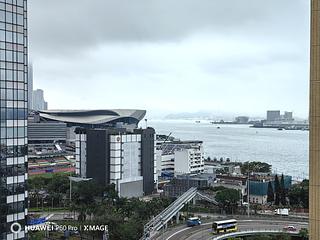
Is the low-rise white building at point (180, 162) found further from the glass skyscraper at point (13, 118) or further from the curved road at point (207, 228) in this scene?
the glass skyscraper at point (13, 118)

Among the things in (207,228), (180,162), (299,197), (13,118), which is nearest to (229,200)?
(207,228)

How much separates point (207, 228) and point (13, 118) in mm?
12184

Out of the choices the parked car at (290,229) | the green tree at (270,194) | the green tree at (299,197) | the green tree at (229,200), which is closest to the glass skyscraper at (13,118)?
the parked car at (290,229)

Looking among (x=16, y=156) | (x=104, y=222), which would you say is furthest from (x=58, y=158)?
(x=16, y=156)

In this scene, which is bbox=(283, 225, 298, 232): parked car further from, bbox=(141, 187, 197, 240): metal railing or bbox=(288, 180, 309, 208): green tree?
bbox=(288, 180, 309, 208): green tree

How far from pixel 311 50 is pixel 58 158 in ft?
163

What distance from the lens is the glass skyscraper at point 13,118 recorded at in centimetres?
892

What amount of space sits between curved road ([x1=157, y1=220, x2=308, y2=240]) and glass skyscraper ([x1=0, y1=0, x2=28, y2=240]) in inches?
345

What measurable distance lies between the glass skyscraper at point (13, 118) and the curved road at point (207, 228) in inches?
345

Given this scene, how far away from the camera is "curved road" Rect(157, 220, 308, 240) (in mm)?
17247

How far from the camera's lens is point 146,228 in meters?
16.7

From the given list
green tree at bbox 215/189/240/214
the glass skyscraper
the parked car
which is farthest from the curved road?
the glass skyscraper

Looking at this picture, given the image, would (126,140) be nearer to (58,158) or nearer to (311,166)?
(311,166)

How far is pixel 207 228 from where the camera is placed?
61.8 feet
